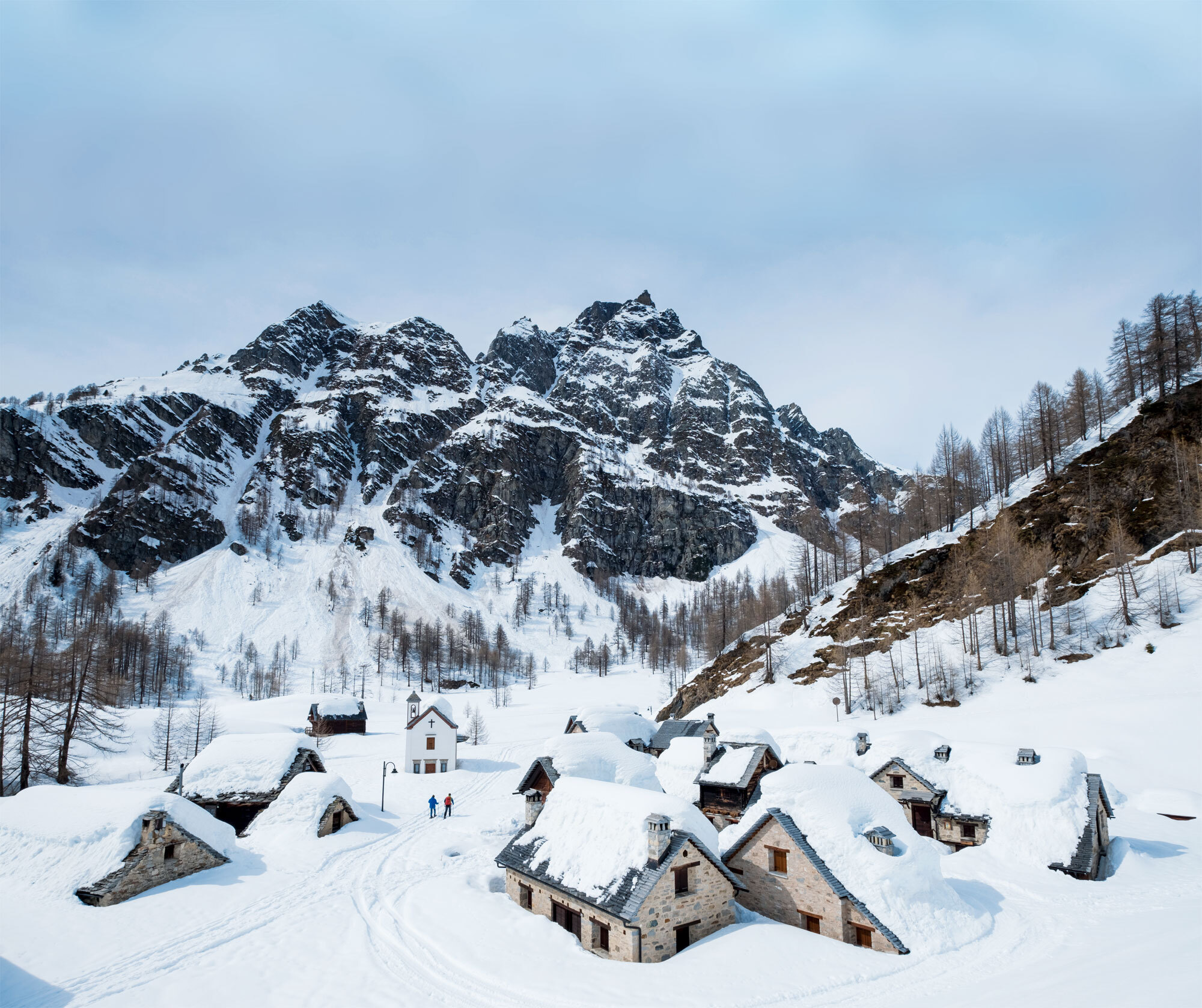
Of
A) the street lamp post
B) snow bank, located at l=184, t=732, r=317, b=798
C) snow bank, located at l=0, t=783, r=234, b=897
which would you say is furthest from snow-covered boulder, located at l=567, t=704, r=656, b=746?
snow bank, located at l=0, t=783, r=234, b=897

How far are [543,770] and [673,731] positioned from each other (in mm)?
22437

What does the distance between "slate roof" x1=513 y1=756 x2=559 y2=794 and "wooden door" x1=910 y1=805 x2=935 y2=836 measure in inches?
900

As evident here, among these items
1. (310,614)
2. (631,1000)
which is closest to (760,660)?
(631,1000)

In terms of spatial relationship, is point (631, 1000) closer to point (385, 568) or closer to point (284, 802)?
point (284, 802)

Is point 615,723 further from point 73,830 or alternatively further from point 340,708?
point 340,708

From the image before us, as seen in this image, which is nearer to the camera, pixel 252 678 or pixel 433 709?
pixel 433 709

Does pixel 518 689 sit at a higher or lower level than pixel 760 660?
lower

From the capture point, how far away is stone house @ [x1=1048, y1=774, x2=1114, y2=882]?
101ft

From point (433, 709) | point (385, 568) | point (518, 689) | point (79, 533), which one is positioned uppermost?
point (79, 533)

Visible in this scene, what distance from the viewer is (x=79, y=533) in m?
178

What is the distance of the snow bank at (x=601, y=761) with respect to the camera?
1677 inches

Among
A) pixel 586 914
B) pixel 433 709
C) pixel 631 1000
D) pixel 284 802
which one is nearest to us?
pixel 631 1000

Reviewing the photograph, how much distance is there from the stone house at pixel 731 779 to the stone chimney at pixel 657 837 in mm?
15549

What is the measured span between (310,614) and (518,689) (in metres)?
66.9
